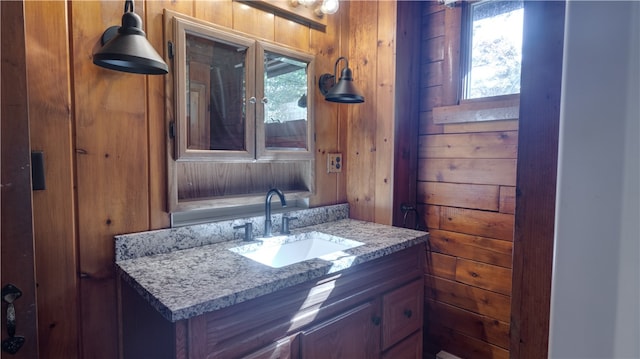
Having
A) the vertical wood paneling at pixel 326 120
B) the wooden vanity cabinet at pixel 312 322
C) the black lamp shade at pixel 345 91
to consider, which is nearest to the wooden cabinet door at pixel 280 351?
the wooden vanity cabinet at pixel 312 322

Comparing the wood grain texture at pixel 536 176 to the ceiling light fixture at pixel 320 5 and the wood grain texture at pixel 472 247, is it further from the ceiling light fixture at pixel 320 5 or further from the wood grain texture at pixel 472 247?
the ceiling light fixture at pixel 320 5

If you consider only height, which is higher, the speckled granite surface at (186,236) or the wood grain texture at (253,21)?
the wood grain texture at (253,21)

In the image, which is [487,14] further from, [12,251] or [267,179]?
[12,251]

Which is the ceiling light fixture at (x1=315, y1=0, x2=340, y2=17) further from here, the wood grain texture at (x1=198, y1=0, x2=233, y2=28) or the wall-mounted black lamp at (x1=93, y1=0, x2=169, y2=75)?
the wall-mounted black lamp at (x1=93, y1=0, x2=169, y2=75)

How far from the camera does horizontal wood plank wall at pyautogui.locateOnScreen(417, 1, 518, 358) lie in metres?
1.71

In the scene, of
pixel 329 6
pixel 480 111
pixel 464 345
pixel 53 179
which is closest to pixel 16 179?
pixel 53 179

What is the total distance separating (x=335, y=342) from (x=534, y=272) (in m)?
0.96

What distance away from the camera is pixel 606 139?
25 cm

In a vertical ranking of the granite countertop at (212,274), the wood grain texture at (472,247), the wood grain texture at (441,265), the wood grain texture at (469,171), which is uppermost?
the wood grain texture at (469,171)

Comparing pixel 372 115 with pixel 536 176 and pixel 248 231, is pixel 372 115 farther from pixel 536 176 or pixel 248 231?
pixel 536 176

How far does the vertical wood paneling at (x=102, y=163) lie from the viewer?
1.16m

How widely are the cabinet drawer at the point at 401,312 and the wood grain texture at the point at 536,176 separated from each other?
105 cm

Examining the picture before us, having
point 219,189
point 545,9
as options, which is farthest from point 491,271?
point 545,9

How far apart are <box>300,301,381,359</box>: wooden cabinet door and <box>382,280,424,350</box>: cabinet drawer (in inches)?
2.2
